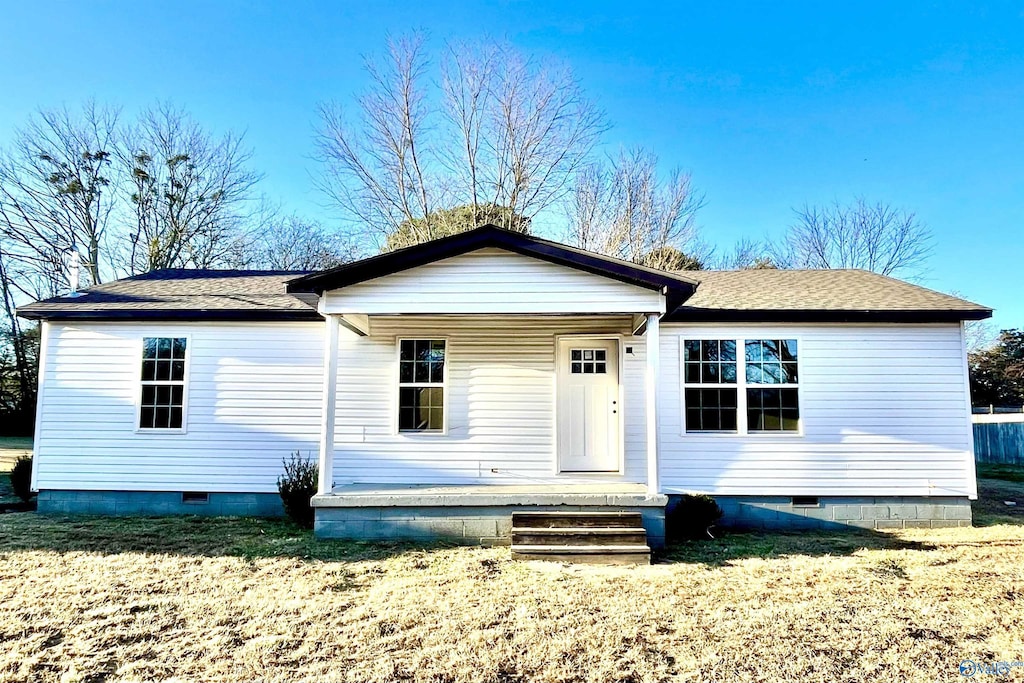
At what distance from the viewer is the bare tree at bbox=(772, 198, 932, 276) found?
81.3 feet

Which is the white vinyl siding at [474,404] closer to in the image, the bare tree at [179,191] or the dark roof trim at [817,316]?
the dark roof trim at [817,316]

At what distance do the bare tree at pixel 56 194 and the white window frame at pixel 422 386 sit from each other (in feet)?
58.9

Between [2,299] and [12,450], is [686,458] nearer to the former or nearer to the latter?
[12,450]

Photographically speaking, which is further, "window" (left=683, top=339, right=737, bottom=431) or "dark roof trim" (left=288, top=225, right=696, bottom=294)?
"window" (left=683, top=339, right=737, bottom=431)

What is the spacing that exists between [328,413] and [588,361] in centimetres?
380

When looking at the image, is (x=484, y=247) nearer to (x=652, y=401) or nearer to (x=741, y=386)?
(x=652, y=401)

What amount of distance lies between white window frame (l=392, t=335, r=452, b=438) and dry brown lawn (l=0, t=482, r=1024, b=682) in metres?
2.09

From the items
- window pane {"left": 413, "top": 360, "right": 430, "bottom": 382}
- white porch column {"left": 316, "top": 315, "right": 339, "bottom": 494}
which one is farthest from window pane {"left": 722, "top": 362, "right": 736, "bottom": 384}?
white porch column {"left": 316, "top": 315, "right": 339, "bottom": 494}

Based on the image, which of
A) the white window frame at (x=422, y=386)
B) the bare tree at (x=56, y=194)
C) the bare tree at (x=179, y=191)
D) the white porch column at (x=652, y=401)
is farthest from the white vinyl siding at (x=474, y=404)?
the bare tree at (x=56, y=194)

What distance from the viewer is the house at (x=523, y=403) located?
309 inches

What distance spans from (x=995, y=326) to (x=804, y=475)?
31252 mm

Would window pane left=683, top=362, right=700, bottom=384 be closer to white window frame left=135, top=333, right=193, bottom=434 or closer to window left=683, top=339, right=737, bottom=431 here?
window left=683, top=339, right=737, bottom=431

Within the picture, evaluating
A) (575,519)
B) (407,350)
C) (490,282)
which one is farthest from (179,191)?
(575,519)

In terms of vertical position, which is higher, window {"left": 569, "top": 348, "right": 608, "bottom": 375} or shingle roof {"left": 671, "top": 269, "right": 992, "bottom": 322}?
shingle roof {"left": 671, "top": 269, "right": 992, "bottom": 322}
